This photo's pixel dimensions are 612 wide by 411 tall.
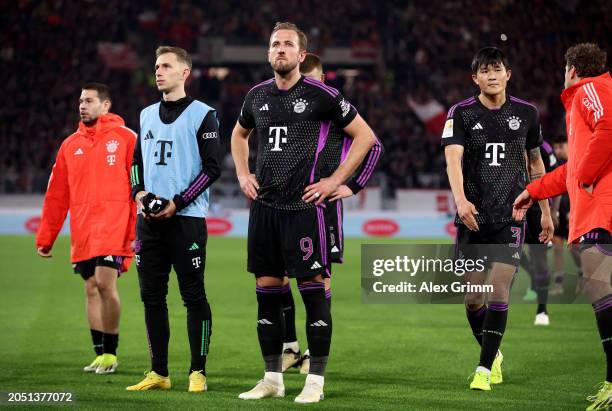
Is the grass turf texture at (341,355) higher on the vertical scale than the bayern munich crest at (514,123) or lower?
lower

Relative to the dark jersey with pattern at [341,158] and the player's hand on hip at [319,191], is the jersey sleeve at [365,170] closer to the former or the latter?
the dark jersey with pattern at [341,158]

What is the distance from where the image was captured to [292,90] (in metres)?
6.84

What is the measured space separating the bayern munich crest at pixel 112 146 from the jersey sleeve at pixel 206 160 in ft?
4.53

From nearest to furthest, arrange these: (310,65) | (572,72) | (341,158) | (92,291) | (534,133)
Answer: (572,72)
(534,133)
(341,158)
(310,65)
(92,291)

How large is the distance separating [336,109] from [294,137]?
0.33 meters

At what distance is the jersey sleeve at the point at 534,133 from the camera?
7.48m

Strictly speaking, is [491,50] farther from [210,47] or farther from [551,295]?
[210,47]

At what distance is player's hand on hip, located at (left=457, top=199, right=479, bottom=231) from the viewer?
23.4 feet

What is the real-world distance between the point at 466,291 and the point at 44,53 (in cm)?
2942

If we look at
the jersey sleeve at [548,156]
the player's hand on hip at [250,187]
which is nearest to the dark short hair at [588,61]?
the player's hand on hip at [250,187]

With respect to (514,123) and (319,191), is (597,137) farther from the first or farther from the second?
(319,191)

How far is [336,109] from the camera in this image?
6816mm

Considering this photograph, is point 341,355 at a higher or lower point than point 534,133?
lower

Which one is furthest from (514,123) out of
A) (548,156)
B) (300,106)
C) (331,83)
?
(331,83)
